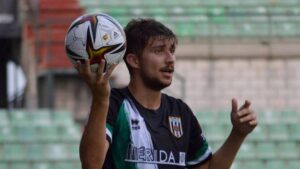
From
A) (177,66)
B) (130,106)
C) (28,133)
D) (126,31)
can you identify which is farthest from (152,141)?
(177,66)

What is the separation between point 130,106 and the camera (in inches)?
167

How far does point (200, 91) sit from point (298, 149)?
1.93 m

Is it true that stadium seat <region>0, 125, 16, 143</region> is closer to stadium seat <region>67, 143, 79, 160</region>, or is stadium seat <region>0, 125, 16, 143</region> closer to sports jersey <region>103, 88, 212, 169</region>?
stadium seat <region>67, 143, 79, 160</region>

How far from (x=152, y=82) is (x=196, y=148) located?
400mm

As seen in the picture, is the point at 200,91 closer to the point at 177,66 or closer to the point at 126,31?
the point at 177,66

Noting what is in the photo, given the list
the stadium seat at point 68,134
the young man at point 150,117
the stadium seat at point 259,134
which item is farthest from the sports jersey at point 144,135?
the stadium seat at point 259,134

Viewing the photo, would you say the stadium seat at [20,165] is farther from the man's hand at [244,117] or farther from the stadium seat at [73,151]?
the man's hand at [244,117]

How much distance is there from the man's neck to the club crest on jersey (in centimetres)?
9

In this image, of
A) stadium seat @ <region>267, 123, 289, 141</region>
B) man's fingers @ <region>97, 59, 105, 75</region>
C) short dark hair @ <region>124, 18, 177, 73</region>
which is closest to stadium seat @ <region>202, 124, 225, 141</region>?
stadium seat @ <region>267, 123, 289, 141</region>

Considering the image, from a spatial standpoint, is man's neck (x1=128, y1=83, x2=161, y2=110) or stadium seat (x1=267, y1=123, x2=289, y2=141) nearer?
man's neck (x1=128, y1=83, x2=161, y2=110)

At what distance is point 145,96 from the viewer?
4.26 meters

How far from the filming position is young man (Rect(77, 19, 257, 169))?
415cm

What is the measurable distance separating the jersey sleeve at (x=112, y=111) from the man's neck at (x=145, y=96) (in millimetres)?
70

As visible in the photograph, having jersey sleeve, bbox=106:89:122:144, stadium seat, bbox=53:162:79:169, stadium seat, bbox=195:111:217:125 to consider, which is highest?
jersey sleeve, bbox=106:89:122:144
